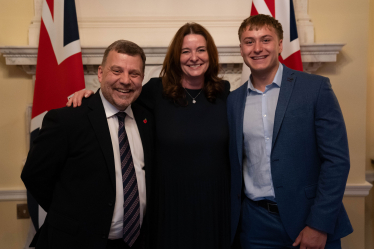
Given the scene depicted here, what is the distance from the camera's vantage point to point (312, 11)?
2.54m

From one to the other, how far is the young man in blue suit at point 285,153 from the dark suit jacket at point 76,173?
710 millimetres

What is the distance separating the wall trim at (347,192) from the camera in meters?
2.47

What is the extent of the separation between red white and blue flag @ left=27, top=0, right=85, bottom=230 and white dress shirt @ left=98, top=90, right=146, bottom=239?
0.97m

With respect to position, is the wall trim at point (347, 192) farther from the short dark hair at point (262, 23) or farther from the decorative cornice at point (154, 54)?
the short dark hair at point (262, 23)

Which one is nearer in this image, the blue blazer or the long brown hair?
the blue blazer

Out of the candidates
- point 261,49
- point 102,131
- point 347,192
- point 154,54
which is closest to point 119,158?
point 102,131

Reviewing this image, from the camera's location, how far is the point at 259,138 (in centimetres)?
141

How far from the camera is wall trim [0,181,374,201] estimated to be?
2.47m

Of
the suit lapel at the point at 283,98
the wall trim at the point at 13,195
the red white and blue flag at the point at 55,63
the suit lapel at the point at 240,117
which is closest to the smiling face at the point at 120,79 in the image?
the suit lapel at the point at 240,117

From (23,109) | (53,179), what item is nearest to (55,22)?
(23,109)

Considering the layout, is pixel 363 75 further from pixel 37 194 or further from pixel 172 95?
pixel 37 194

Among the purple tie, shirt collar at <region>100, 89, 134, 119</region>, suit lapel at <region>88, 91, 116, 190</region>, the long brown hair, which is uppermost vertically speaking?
the long brown hair

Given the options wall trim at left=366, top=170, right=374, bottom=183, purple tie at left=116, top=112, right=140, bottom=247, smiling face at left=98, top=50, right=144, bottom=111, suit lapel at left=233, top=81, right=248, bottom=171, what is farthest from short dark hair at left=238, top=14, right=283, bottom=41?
wall trim at left=366, top=170, right=374, bottom=183

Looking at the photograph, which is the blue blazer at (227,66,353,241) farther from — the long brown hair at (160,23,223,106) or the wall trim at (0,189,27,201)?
the wall trim at (0,189,27,201)
